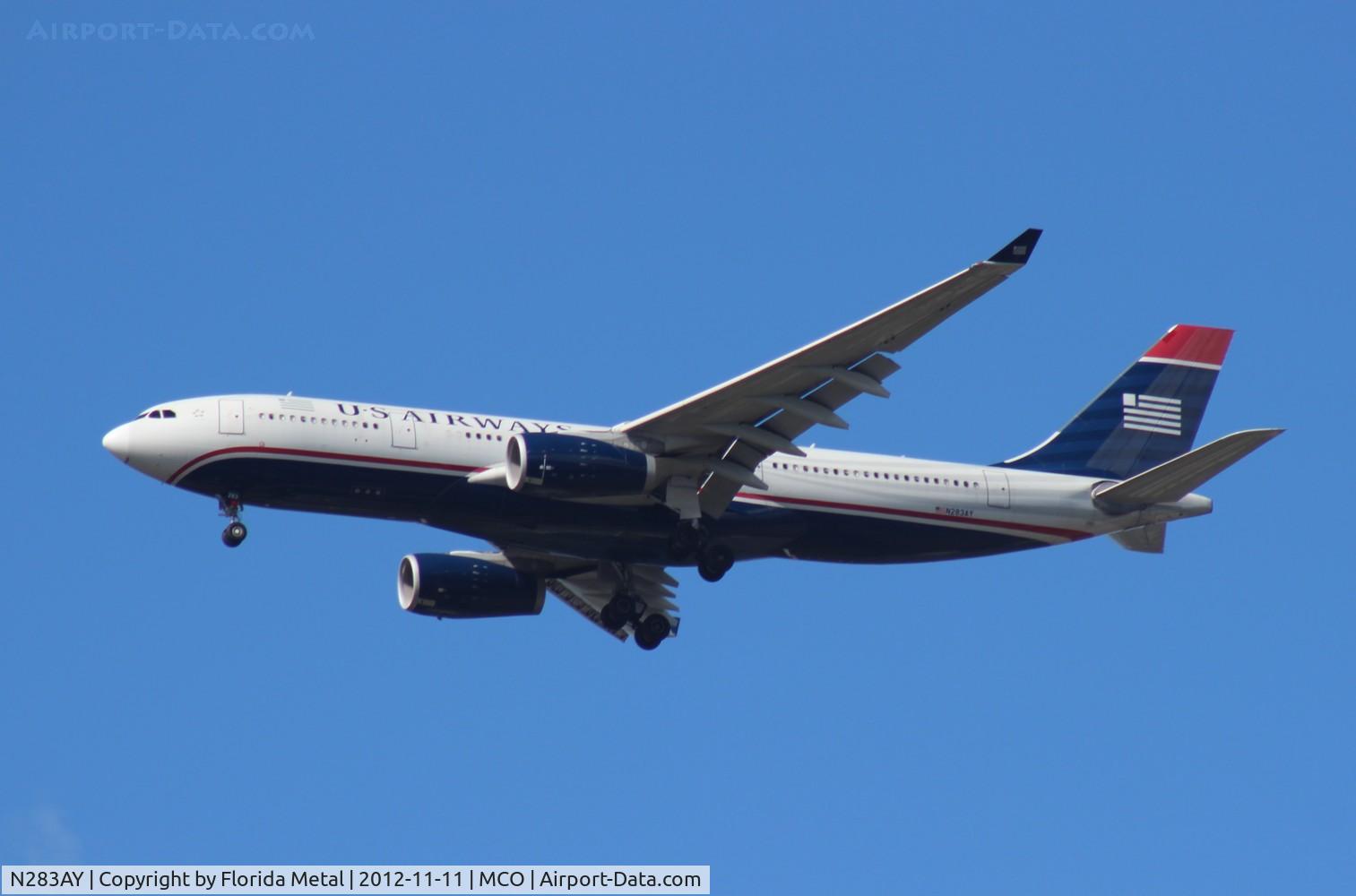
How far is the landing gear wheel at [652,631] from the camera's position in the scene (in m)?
43.8

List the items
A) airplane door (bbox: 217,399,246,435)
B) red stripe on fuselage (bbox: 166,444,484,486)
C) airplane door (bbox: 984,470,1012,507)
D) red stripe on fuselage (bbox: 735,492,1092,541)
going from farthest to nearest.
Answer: airplane door (bbox: 984,470,1012,507)
red stripe on fuselage (bbox: 735,492,1092,541)
airplane door (bbox: 217,399,246,435)
red stripe on fuselage (bbox: 166,444,484,486)

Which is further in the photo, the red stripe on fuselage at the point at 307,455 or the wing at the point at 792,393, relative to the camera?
the red stripe on fuselage at the point at 307,455

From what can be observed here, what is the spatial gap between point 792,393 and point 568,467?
4392mm

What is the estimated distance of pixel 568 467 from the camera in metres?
37.1

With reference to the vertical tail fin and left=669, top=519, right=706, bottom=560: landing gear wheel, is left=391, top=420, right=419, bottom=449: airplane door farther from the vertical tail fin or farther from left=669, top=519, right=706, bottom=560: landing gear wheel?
the vertical tail fin

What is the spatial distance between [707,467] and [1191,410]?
12.9 m

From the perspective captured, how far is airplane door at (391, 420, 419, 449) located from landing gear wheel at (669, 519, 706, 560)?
5.48 metres

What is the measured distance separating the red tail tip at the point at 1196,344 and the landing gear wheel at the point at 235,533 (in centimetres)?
2084

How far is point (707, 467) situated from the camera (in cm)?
3897

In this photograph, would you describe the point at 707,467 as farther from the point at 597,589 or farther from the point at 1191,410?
the point at 1191,410

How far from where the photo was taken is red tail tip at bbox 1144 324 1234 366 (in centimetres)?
4569

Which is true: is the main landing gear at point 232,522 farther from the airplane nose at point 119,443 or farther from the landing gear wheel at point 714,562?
the landing gear wheel at point 714,562

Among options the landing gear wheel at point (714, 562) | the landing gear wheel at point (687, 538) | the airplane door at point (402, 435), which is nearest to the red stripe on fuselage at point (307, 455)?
the airplane door at point (402, 435)

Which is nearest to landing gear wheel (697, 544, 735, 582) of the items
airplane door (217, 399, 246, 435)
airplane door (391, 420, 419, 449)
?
airplane door (391, 420, 419, 449)
